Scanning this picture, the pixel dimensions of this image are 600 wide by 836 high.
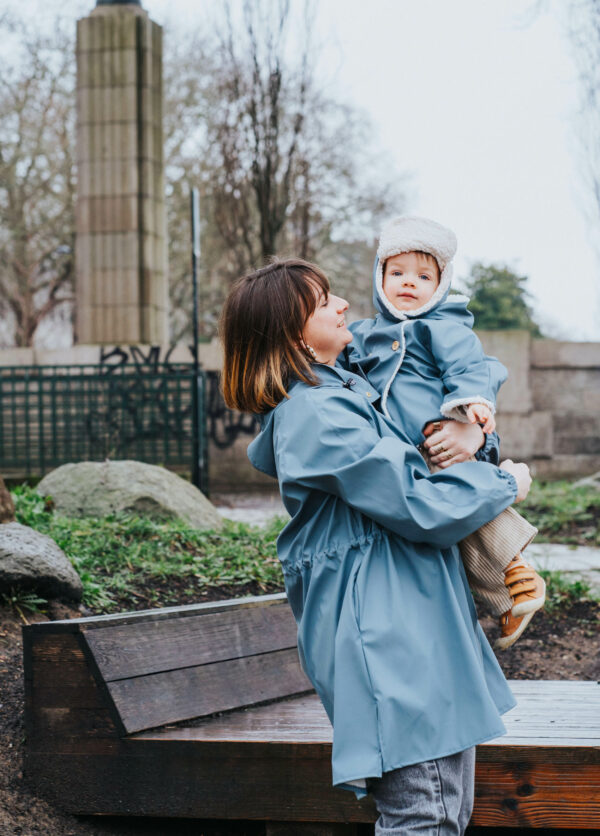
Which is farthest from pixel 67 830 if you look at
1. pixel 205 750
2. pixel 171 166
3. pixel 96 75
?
pixel 171 166

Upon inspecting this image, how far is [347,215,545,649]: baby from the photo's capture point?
212cm

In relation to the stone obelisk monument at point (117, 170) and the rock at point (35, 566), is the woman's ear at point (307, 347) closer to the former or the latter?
the rock at point (35, 566)

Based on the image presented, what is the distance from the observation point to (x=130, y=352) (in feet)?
42.7

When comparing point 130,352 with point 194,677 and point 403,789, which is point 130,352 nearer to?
point 194,677

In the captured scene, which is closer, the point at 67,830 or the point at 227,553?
the point at 67,830

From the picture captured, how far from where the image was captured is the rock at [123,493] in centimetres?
649

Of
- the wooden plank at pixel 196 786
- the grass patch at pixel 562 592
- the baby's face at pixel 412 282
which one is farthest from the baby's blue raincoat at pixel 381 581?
the grass patch at pixel 562 592

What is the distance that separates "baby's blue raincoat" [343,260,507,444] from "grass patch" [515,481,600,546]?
261 inches

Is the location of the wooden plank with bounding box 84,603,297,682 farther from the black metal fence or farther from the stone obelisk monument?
the stone obelisk monument

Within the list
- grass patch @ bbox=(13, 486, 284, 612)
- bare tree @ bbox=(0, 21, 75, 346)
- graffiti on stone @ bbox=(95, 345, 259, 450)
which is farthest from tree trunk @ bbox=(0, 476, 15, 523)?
bare tree @ bbox=(0, 21, 75, 346)

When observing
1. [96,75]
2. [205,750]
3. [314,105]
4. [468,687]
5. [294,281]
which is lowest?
[205,750]

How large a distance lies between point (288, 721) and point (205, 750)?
0.33 metres

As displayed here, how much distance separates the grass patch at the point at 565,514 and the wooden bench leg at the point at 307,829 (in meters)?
6.03

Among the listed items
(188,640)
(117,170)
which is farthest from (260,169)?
(188,640)
